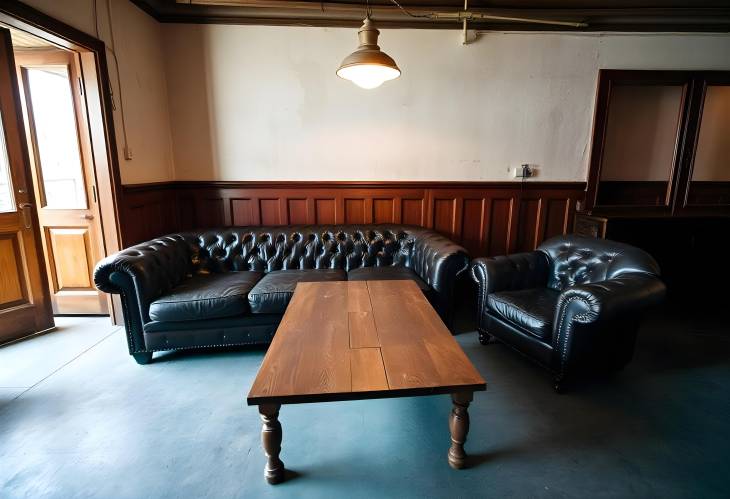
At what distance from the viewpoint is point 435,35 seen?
11.3 feet

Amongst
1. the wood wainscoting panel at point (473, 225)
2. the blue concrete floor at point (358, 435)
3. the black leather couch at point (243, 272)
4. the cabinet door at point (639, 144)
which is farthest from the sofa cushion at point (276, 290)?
the cabinet door at point (639, 144)

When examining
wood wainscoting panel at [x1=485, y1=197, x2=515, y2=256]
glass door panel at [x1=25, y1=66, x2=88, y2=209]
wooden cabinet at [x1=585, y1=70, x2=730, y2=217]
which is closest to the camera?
glass door panel at [x1=25, y1=66, x2=88, y2=209]

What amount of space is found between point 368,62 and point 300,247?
1.76m

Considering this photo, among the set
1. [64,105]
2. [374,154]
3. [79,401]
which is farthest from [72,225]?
[374,154]

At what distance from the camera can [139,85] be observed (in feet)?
10.3

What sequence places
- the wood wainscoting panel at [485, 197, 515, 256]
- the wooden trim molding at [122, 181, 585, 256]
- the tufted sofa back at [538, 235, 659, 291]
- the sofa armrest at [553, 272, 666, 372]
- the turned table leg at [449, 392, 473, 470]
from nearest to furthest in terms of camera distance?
1. the turned table leg at [449, 392, 473, 470]
2. the sofa armrest at [553, 272, 666, 372]
3. the tufted sofa back at [538, 235, 659, 291]
4. the wooden trim molding at [122, 181, 585, 256]
5. the wood wainscoting panel at [485, 197, 515, 256]

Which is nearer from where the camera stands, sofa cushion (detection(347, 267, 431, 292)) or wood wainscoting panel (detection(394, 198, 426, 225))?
sofa cushion (detection(347, 267, 431, 292))

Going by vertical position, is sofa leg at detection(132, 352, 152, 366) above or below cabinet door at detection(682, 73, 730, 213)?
below

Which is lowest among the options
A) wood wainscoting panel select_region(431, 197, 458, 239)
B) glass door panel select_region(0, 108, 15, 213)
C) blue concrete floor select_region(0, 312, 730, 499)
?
blue concrete floor select_region(0, 312, 730, 499)

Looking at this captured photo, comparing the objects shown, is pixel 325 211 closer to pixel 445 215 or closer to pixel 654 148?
pixel 445 215

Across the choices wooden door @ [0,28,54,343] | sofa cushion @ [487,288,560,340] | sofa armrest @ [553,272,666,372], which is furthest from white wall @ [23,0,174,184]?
sofa armrest @ [553,272,666,372]

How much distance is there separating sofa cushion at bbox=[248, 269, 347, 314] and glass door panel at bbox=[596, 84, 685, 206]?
3.34m

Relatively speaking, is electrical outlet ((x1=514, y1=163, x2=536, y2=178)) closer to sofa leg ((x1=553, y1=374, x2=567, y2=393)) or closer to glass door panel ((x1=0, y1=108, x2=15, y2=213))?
sofa leg ((x1=553, y1=374, x2=567, y2=393))

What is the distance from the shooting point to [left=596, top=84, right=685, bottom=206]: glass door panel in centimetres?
409
